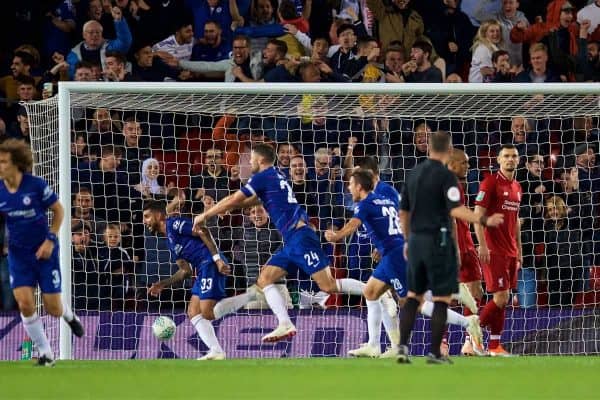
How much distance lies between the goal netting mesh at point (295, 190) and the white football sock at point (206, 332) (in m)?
0.63

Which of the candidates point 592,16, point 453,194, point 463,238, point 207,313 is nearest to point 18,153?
point 453,194

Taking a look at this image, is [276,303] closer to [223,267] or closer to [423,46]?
[223,267]

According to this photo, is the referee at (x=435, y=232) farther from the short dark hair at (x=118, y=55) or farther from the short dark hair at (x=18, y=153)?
the short dark hair at (x=118, y=55)

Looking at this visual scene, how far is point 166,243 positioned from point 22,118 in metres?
2.34

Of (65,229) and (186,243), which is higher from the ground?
(65,229)

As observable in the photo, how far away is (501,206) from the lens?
45.6 feet

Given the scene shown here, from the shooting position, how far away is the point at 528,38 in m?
18.4

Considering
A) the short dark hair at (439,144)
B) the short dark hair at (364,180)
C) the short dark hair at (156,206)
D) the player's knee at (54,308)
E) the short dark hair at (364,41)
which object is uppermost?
the short dark hair at (364,41)

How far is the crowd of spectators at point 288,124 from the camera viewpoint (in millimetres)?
15562

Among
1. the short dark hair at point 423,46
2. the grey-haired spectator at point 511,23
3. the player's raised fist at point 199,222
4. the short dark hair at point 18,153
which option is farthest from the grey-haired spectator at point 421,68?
the short dark hair at point 18,153

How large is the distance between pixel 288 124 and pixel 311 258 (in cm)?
277

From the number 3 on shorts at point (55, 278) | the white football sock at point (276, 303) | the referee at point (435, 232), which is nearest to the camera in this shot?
the referee at point (435, 232)

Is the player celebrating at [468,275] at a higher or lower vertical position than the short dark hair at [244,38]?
lower

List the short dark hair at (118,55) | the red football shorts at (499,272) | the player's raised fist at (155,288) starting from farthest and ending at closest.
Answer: the short dark hair at (118,55) < the player's raised fist at (155,288) < the red football shorts at (499,272)
